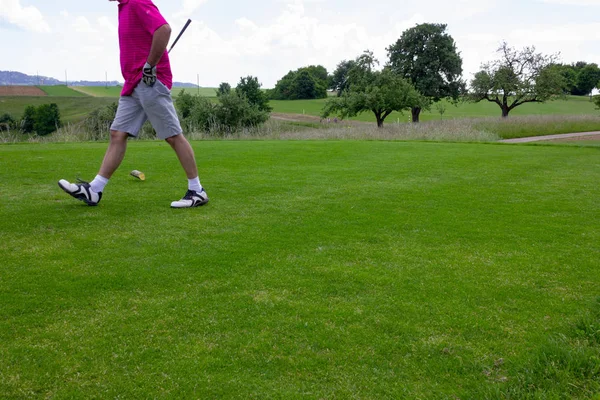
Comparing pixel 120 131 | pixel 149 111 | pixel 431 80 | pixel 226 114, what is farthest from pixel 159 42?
pixel 431 80

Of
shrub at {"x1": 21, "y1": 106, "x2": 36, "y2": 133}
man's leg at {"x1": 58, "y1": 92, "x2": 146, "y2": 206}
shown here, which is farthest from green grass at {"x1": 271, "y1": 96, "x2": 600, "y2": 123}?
man's leg at {"x1": 58, "y1": 92, "x2": 146, "y2": 206}

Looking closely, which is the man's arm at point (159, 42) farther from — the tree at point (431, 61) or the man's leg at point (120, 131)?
the tree at point (431, 61)

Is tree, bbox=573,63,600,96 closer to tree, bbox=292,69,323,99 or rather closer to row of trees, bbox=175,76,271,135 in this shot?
tree, bbox=292,69,323,99

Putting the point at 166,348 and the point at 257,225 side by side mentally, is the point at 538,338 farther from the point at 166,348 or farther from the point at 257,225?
the point at 257,225

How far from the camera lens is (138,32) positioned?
5391mm

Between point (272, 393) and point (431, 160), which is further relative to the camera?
point (431, 160)

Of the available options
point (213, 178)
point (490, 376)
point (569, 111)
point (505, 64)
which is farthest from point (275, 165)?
point (569, 111)

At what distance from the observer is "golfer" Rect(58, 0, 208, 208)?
5.22 metres

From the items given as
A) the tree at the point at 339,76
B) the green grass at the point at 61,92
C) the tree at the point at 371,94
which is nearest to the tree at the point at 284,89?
the tree at the point at 339,76

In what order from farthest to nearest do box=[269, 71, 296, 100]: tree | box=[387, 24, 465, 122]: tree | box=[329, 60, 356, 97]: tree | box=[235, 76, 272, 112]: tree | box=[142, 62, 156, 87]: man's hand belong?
box=[269, 71, 296, 100]: tree
box=[329, 60, 356, 97]: tree
box=[235, 76, 272, 112]: tree
box=[387, 24, 465, 122]: tree
box=[142, 62, 156, 87]: man's hand

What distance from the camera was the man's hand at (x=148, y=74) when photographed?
5.32 meters

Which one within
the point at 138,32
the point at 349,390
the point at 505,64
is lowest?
the point at 349,390

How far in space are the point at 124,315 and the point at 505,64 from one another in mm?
46958

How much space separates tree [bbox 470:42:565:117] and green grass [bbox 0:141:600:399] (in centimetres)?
3983
